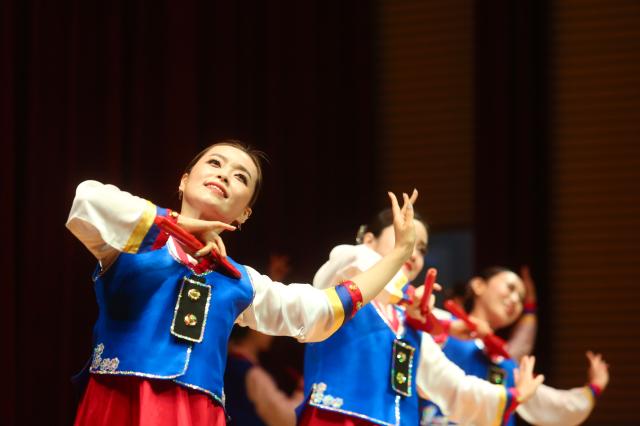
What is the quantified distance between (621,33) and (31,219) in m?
3.58

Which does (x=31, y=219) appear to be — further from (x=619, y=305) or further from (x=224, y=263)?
(x=619, y=305)

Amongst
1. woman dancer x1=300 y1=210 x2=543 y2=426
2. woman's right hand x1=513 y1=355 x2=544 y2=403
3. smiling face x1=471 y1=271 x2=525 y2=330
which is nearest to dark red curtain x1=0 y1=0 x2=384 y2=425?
smiling face x1=471 y1=271 x2=525 y2=330

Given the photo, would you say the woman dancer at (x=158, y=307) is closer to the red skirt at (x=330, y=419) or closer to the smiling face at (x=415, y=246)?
the red skirt at (x=330, y=419)

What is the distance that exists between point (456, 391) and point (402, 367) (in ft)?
1.28

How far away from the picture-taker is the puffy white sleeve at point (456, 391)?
3354 millimetres

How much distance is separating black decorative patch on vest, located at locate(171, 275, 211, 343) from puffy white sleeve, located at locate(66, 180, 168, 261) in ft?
0.55

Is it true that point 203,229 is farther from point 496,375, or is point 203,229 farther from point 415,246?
point 496,375

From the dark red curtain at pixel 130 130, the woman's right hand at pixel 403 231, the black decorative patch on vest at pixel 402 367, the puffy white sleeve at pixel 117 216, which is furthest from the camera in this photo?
the dark red curtain at pixel 130 130

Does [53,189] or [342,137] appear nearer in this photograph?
[53,189]

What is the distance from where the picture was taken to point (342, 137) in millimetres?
5508

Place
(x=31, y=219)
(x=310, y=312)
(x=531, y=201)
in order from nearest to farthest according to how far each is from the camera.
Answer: (x=310, y=312) → (x=31, y=219) → (x=531, y=201)

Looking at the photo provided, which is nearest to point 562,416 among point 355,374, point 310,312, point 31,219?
point 355,374

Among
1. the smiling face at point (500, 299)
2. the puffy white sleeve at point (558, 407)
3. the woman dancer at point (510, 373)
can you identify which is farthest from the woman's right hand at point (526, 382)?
the smiling face at point (500, 299)

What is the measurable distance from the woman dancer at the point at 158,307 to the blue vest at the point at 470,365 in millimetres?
Answer: 1809
